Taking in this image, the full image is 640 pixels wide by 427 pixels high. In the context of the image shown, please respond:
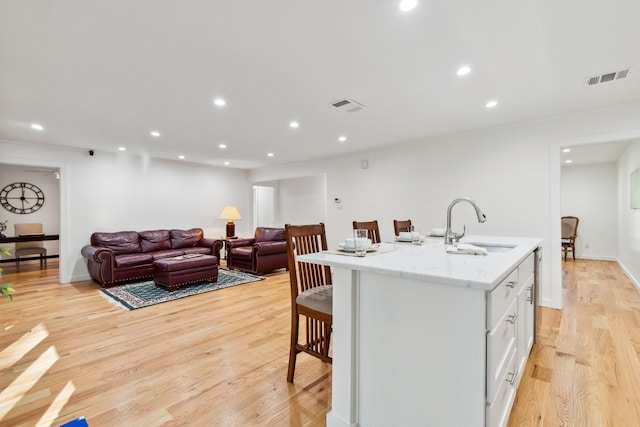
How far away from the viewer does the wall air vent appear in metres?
2.45

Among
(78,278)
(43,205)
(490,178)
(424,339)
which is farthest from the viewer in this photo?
(43,205)

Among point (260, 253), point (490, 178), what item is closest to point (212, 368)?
point (260, 253)

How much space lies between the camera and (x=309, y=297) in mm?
1955

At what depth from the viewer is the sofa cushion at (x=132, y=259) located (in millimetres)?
4684

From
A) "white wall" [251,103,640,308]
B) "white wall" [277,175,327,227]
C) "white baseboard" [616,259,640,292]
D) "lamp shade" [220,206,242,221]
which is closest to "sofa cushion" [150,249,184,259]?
"lamp shade" [220,206,242,221]

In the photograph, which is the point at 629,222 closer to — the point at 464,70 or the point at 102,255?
the point at 464,70

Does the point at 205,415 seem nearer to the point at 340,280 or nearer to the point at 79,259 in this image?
the point at 340,280

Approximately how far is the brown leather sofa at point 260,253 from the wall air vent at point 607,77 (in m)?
4.39

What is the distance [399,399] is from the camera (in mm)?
1371

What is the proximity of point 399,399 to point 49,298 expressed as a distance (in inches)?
194

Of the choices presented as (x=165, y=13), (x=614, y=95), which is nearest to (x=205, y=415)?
(x=165, y=13)

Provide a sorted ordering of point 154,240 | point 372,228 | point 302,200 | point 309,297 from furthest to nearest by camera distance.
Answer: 1. point 302,200
2. point 154,240
3. point 372,228
4. point 309,297

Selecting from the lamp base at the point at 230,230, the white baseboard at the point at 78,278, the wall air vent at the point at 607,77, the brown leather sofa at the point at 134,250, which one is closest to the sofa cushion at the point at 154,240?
the brown leather sofa at the point at 134,250

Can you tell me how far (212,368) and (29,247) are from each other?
6.77m
